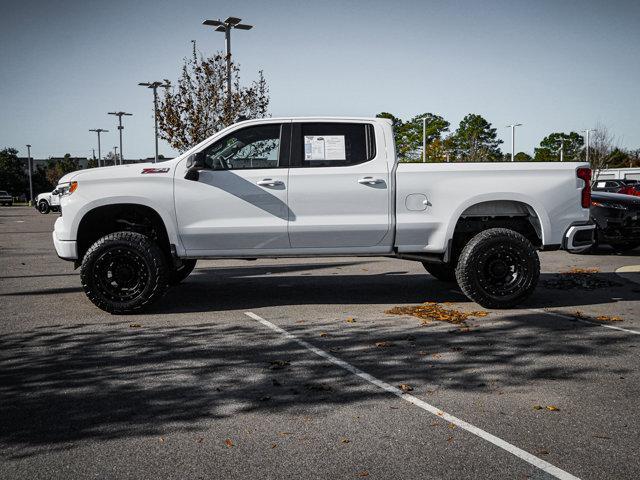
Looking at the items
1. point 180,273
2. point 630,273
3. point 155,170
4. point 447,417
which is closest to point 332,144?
point 155,170

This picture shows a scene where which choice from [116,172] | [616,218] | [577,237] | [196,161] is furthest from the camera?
[616,218]

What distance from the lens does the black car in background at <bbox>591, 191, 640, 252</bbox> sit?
12328mm

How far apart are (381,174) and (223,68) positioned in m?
16.1

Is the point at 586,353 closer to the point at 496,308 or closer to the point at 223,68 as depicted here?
the point at 496,308

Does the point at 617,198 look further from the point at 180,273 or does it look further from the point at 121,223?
the point at 121,223

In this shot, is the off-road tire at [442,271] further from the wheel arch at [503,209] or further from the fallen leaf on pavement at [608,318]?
the fallen leaf on pavement at [608,318]

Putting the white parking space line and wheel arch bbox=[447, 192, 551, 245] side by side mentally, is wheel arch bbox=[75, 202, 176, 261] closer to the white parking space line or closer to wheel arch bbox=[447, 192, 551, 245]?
the white parking space line

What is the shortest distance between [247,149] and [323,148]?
90 centimetres

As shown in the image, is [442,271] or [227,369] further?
[442,271]

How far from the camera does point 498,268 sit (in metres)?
7.20

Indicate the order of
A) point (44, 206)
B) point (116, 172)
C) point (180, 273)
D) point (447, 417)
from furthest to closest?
point (44, 206), point (180, 273), point (116, 172), point (447, 417)

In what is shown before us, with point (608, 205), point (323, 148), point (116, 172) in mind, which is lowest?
point (608, 205)

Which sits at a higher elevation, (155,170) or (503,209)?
(155,170)

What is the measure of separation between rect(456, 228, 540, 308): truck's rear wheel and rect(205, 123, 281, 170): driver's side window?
255 centimetres
